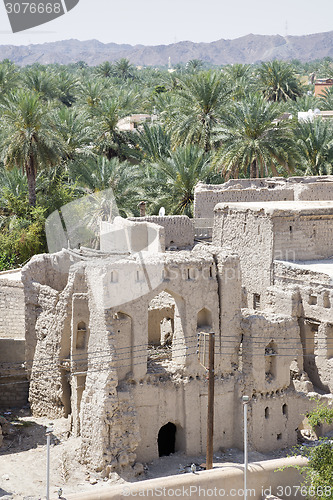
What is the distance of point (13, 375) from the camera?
823 inches

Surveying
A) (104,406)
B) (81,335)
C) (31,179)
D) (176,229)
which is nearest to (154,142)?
(31,179)

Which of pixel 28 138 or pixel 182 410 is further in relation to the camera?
pixel 28 138

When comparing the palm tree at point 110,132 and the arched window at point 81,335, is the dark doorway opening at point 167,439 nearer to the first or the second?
the arched window at point 81,335

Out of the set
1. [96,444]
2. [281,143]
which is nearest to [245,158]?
[281,143]

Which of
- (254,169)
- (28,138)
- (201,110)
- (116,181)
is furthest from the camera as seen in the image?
(201,110)

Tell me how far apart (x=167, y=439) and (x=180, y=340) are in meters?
2.46

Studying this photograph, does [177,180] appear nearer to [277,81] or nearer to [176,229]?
[176,229]

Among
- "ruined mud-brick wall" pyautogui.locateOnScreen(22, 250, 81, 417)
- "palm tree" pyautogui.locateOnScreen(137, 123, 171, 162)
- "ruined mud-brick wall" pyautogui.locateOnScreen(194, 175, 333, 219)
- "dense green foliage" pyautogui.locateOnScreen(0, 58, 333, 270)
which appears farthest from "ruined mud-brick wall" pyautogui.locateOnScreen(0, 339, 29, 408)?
"palm tree" pyautogui.locateOnScreen(137, 123, 171, 162)

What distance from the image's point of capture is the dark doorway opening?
18.5 meters

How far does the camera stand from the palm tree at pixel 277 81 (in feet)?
177

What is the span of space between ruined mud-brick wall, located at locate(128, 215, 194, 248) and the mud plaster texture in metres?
2.05

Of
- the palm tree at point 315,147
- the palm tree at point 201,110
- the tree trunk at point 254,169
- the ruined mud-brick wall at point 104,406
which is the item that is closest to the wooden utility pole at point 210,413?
the ruined mud-brick wall at point 104,406

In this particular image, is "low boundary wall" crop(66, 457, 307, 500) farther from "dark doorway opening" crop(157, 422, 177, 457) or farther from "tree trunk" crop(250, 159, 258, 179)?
"tree trunk" crop(250, 159, 258, 179)

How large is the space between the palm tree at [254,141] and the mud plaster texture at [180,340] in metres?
9.99
